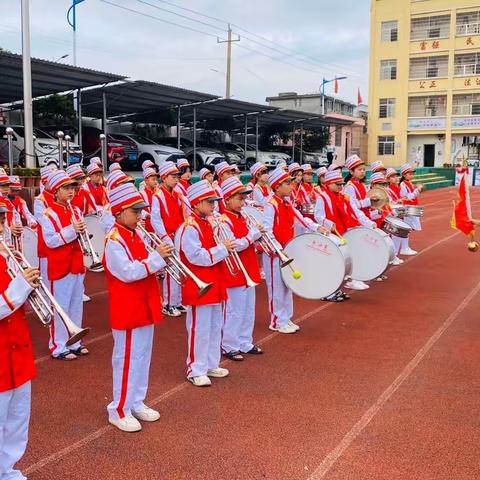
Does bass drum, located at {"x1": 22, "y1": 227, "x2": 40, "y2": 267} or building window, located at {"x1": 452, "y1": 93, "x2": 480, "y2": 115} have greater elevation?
building window, located at {"x1": 452, "y1": 93, "x2": 480, "y2": 115}

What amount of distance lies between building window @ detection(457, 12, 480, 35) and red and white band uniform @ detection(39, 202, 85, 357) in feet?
148

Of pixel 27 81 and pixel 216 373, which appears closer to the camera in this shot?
pixel 216 373

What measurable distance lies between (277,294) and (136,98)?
52.8 feet

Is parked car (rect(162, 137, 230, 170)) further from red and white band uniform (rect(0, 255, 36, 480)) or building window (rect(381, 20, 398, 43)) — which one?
building window (rect(381, 20, 398, 43))

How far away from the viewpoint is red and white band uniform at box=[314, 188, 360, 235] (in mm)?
8367

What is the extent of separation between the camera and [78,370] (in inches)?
231

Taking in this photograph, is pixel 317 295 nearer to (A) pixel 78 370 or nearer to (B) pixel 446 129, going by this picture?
(A) pixel 78 370

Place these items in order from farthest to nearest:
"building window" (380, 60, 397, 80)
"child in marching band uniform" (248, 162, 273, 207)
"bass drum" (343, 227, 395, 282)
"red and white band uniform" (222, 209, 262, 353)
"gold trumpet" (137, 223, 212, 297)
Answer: "building window" (380, 60, 397, 80)
"child in marching band uniform" (248, 162, 273, 207)
"bass drum" (343, 227, 395, 282)
"red and white band uniform" (222, 209, 262, 353)
"gold trumpet" (137, 223, 212, 297)

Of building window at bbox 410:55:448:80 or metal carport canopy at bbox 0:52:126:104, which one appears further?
building window at bbox 410:55:448:80

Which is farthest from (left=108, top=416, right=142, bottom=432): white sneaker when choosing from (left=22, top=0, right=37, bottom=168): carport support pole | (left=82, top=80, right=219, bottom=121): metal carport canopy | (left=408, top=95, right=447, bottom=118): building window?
(left=408, top=95, right=447, bottom=118): building window

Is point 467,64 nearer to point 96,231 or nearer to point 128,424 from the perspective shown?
point 96,231

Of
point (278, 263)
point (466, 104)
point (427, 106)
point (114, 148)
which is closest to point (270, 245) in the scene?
point (278, 263)

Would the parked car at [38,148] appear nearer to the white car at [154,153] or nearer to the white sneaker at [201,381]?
the white car at [154,153]

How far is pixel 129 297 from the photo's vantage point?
14.6 ft
